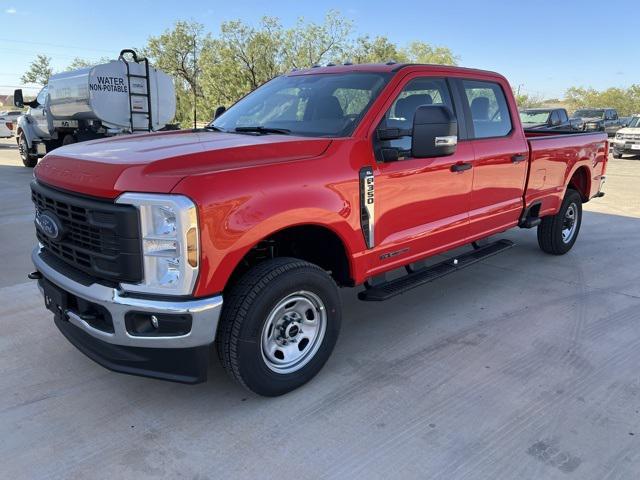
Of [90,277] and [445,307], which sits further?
[445,307]

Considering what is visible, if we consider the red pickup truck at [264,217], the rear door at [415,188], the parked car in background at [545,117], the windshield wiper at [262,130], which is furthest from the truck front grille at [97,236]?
the parked car in background at [545,117]

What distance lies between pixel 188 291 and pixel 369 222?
1323mm

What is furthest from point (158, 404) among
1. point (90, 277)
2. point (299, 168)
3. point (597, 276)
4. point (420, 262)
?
point (597, 276)

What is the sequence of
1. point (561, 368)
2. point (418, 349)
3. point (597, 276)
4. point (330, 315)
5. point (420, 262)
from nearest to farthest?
point (330, 315) < point (561, 368) < point (418, 349) < point (420, 262) < point (597, 276)

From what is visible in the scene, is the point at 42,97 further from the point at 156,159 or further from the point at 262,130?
the point at 156,159

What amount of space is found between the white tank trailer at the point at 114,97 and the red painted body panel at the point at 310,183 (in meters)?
9.26

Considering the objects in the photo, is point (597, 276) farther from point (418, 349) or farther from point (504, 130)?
point (418, 349)

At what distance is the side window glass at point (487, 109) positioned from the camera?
14.6ft

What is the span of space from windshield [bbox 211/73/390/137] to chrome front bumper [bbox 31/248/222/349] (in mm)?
1476

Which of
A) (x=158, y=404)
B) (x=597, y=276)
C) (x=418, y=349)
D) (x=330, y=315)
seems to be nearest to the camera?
(x=158, y=404)

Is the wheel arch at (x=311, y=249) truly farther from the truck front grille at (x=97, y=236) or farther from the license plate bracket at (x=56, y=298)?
the license plate bracket at (x=56, y=298)

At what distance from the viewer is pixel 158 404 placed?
303 cm

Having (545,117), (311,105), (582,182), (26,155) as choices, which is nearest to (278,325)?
(311,105)

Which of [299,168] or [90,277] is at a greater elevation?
[299,168]
